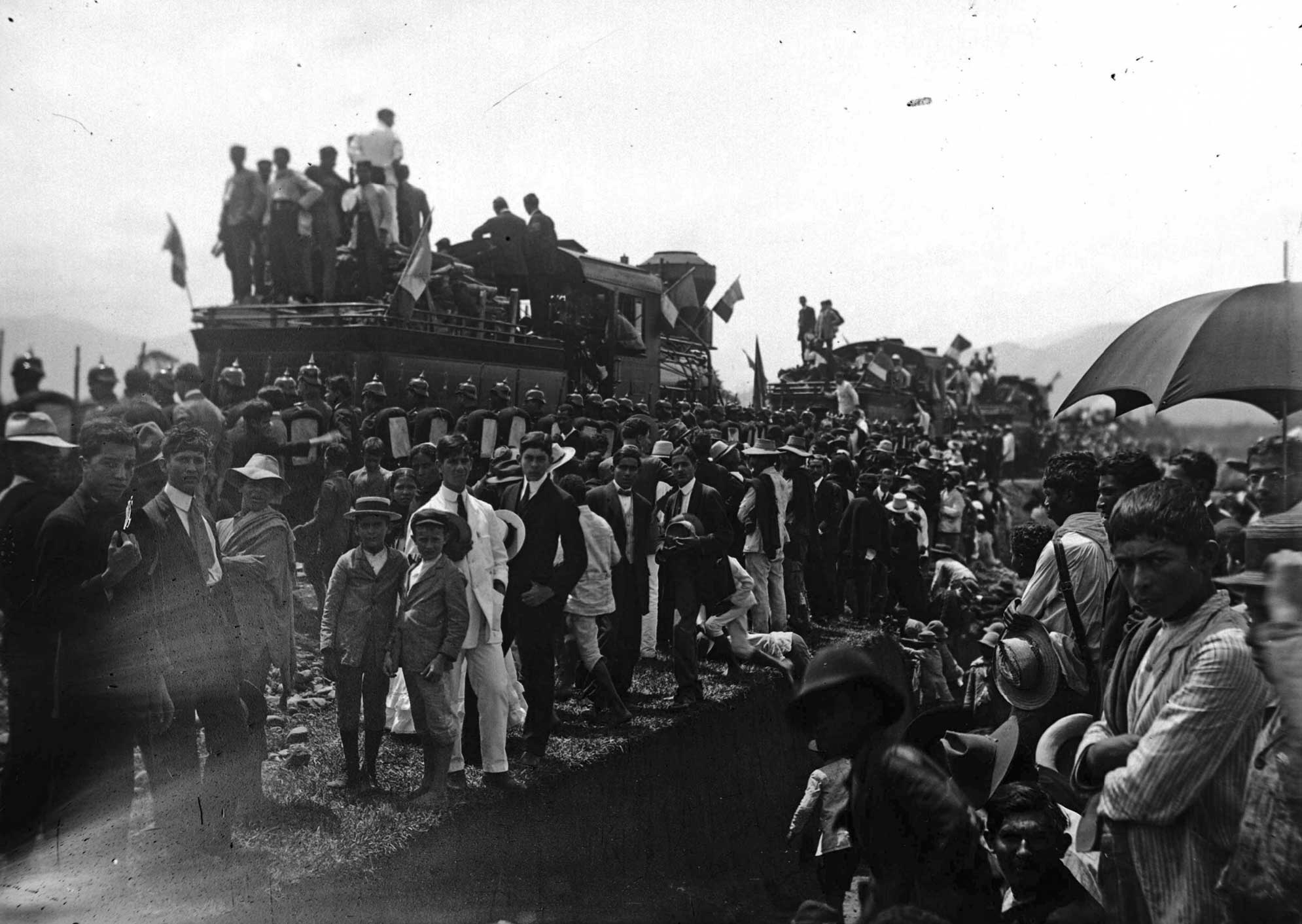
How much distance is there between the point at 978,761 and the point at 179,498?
3.90 meters

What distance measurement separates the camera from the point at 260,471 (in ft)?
19.8

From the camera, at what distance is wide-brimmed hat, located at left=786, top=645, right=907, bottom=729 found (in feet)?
9.69

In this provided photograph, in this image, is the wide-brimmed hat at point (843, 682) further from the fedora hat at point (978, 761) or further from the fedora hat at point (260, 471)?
the fedora hat at point (260, 471)

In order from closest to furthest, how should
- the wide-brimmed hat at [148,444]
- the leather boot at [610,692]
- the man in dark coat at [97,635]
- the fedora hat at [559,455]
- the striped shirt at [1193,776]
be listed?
1. the striped shirt at [1193,776]
2. the man in dark coat at [97,635]
3. the wide-brimmed hat at [148,444]
4. the fedora hat at [559,455]
5. the leather boot at [610,692]

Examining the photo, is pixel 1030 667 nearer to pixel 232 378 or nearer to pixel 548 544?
pixel 548 544

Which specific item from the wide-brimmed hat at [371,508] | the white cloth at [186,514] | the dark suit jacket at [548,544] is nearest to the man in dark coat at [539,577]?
the dark suit jacket at [548,544]

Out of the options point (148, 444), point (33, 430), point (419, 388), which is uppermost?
point (419, 388)

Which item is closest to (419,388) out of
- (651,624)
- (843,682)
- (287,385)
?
(287,385)

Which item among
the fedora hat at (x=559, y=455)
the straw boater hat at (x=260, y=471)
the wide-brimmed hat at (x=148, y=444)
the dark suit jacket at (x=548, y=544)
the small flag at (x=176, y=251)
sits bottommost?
the dark suit jacket at (x=548, y=544)

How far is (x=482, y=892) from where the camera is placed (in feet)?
17.3

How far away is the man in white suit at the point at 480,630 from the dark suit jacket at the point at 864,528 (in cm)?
661

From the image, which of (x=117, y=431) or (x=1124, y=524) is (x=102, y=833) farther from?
(x=1124, y=524)

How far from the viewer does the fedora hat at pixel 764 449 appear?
432 inches

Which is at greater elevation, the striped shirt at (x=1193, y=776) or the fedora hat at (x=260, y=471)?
the fedora hat at (x=260, y=471)
